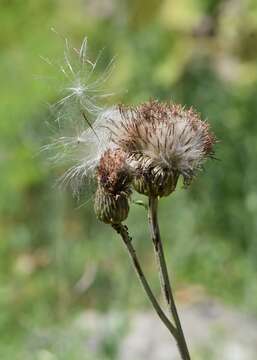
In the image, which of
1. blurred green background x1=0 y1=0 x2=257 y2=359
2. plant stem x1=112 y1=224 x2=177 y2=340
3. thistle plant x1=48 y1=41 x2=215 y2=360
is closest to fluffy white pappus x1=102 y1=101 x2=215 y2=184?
thistle plant x1=48 y1=41 x2=215 y2=360

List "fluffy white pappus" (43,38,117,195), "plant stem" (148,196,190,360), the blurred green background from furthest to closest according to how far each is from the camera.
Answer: the blurred green background, "fluffy white pappus" (43,38,117,195), "plant stem" (148,196,190,360)

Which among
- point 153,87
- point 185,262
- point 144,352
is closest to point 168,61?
→ point 153,87

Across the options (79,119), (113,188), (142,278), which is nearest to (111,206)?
(113,188)

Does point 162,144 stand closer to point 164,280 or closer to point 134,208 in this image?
point 164,280

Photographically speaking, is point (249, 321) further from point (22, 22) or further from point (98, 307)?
point (22, 22)

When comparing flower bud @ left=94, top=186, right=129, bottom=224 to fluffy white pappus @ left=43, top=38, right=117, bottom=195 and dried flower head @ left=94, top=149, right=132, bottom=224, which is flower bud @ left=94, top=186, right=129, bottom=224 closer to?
dried flower head @ left=94, top=149, right=132, bottom=224

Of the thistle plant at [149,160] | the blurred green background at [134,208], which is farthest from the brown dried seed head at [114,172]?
the blurred green background at [134,208]
